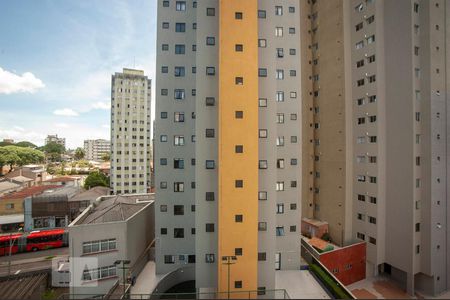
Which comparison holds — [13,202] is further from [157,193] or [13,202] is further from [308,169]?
[308,169]

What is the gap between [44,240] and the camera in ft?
105

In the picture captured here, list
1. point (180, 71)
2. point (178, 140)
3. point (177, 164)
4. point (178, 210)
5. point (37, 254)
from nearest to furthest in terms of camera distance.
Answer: point (178, 210)
point (177, 164)
point (178, 140)
point (180, 71)
point (37, 254)

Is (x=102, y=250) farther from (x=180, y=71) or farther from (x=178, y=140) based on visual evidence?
(x=180, y=71)

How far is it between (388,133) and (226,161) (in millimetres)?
24765

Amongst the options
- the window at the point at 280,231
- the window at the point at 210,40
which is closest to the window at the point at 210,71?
the window at the point at 210,40

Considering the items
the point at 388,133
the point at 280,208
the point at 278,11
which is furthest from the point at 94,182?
the point at 388,133

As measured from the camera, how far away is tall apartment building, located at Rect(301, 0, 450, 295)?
81.5 ft

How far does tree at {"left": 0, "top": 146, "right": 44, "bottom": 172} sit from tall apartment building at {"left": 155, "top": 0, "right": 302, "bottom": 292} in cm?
9595

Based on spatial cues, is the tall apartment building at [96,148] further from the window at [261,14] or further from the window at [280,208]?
the window at [261,14]

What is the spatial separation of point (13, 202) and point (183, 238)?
41.4 m

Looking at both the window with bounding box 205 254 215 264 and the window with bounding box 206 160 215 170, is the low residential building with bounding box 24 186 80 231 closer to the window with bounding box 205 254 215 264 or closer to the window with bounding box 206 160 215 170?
the window with bounding box 205 254 215 264

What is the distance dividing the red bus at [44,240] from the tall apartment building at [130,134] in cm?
2399

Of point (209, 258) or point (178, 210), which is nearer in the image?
point (209, 258)

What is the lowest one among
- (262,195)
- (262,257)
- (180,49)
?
(262,257)
